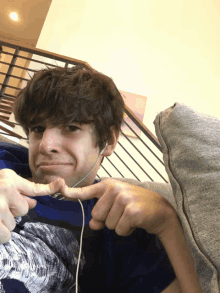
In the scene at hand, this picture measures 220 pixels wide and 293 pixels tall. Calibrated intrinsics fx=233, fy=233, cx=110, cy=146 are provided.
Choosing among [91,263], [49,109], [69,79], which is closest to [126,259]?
[91,263]

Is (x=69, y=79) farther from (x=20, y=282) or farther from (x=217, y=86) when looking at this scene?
(x=217, y=86)

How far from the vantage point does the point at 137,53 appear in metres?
3.25

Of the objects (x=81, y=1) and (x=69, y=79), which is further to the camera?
(x=81, y=1)

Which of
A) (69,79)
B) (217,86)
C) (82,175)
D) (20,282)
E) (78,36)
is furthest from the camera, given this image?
(217,86)

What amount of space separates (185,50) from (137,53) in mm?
727

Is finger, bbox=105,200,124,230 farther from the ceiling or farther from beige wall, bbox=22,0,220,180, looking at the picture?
the ceiling

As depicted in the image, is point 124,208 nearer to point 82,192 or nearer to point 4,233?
point 82,192

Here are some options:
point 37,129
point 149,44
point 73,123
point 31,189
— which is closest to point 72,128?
point 73,123

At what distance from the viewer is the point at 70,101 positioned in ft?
3.01

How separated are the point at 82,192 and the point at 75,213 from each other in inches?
8.3

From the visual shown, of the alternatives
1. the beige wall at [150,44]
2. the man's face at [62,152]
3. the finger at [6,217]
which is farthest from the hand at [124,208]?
the beige wall at [150,44]

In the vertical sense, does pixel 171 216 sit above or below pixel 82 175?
above

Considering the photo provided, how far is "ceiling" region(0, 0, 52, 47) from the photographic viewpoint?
4191mm

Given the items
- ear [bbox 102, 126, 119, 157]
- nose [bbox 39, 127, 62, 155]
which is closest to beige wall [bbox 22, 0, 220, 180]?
ear [bbox 102, 126, 119, 157]
